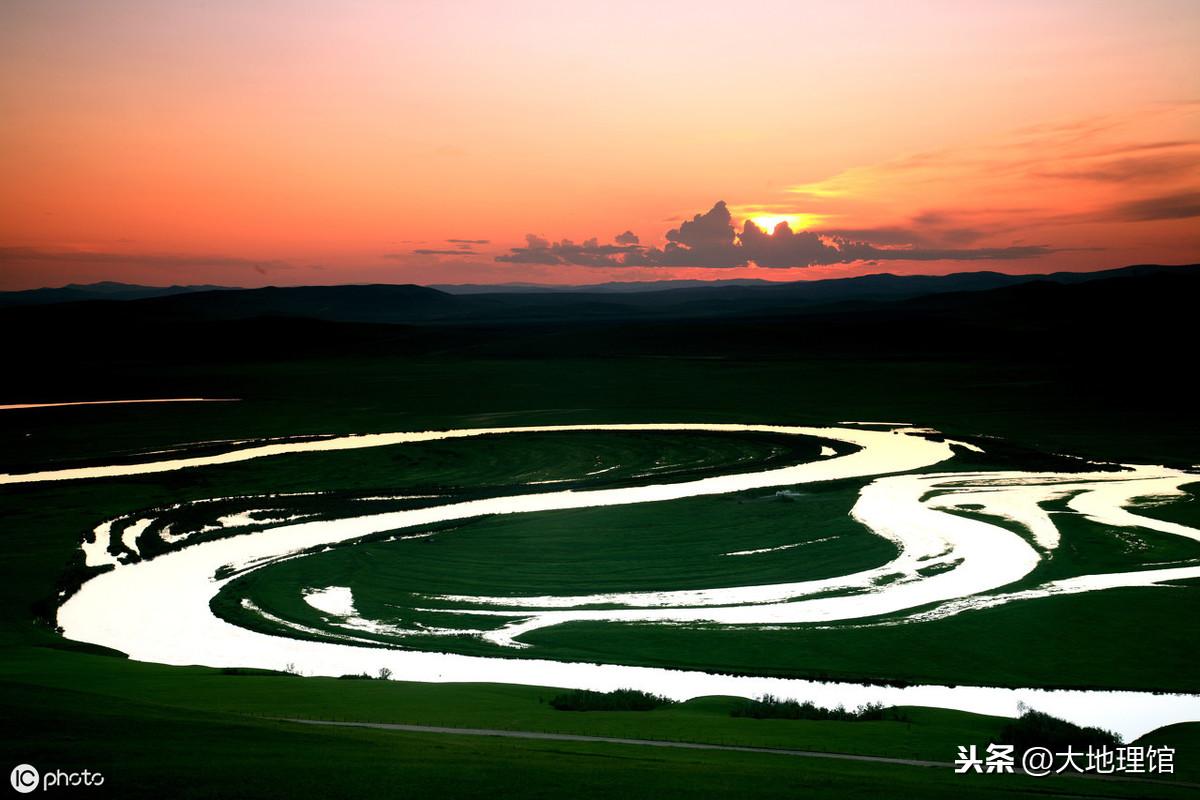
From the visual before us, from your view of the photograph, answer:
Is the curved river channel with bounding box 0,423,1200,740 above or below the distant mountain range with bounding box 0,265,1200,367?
below

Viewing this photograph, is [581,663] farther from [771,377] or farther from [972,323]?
[972,323]
